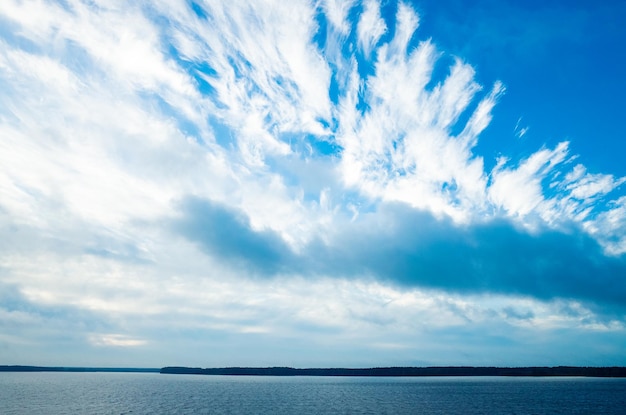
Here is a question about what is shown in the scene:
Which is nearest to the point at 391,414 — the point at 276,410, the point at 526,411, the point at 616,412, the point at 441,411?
the point at 441,411

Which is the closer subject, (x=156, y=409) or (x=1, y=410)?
(x=1, y=410)

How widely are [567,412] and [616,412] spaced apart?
998cm

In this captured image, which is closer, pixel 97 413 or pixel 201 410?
pixel 97 413

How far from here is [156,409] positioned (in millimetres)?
97125

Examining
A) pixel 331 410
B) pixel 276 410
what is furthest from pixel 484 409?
pixel 276 410

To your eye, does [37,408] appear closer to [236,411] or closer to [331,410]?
[236,411]

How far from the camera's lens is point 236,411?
Result: 93750 mm

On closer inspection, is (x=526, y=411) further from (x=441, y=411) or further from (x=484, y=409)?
(x=441, y=411)

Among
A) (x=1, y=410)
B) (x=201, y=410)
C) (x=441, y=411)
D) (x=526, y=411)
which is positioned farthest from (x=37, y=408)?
(x=526, y=411)

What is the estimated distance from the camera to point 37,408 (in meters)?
95.2

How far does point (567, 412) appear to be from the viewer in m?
90.8

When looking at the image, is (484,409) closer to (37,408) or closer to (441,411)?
(441,411)

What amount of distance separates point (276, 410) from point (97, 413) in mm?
39152

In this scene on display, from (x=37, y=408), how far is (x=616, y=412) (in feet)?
434
